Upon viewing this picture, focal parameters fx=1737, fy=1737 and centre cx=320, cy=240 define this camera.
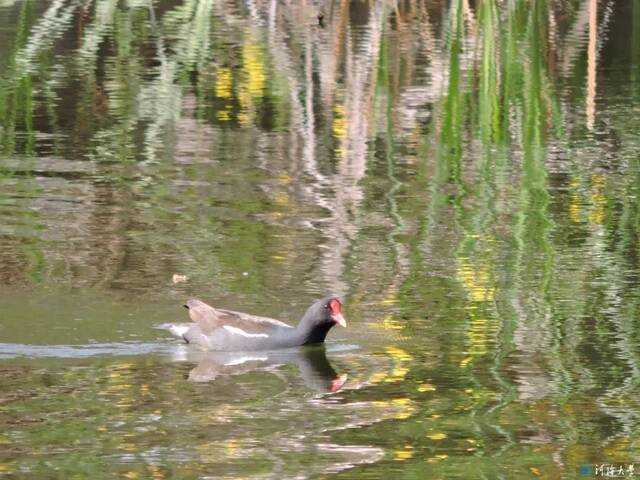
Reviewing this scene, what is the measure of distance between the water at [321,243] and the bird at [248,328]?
103 millimetres

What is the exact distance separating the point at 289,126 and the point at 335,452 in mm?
7614

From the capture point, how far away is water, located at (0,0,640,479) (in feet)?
26.2

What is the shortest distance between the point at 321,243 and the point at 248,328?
197cm

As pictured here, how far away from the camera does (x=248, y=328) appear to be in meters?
9.76

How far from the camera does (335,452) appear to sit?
7.69 meters

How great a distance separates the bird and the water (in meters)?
0.10

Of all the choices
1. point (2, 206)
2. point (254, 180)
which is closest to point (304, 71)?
point (254, 180)

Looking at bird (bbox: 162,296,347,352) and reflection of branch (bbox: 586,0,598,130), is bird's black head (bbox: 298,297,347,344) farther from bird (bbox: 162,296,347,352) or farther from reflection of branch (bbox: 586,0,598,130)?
reflection of branch (bbox: 586,0,598,130)

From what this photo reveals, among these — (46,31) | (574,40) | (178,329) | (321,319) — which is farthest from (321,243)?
(574,40)

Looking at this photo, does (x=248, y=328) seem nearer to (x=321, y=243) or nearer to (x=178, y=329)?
(x=178, y=329)

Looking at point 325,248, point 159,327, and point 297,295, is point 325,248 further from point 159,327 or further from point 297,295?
point 159,327

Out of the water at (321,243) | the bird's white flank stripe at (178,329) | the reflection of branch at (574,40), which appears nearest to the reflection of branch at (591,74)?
the water at (321,243)

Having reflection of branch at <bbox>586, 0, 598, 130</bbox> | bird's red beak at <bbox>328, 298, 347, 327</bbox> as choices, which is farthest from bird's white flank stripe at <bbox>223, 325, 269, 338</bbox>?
reflection of branch at <bbox>586, 0, 598, 130</bbox>

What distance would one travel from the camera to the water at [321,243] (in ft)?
26.2
